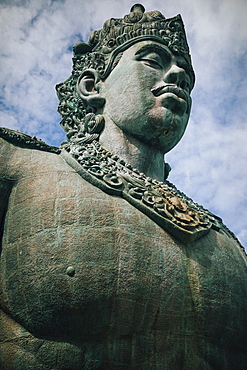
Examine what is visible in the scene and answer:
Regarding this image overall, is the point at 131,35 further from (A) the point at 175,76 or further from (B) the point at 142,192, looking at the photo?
(B) the point at 142,192

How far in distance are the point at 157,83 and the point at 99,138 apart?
1.15 metres

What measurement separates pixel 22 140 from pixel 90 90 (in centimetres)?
206

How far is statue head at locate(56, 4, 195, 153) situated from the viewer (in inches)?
255

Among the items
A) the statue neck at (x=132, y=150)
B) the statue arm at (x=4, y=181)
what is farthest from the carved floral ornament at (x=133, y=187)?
the statue neck at (x=132, y=150)

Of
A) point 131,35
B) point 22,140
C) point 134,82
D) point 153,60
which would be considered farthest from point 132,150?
point 131,35

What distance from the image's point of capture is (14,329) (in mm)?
4445

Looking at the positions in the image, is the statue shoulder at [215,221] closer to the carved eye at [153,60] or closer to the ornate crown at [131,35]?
the carved eye at [153,60]

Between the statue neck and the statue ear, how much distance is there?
0.48m

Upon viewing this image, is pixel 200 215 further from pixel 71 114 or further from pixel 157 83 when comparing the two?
pixel 71 114

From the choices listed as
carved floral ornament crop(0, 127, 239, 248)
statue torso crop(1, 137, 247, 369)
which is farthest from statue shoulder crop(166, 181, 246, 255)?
statue torso crop(1, 137, 247, 369)

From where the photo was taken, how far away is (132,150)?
6555mm

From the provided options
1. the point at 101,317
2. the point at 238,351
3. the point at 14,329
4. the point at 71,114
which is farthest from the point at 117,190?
the point at 71,114

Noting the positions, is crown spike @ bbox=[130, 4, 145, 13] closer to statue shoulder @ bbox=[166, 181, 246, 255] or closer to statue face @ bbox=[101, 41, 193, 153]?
→ statue face @ bbox=[101, 41, 193, 153]

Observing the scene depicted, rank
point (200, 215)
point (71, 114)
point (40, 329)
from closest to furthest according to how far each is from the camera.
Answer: point (40, 329)
point (200, 215)
point (71, 114)
